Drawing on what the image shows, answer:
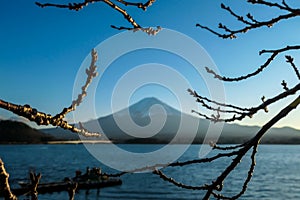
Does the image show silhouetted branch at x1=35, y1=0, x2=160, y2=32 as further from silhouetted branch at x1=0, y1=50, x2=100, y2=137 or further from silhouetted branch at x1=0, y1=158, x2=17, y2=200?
silhouetted branch at x1=0, y1=158, x2=17, y2=200

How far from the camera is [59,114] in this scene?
1590 millimetres

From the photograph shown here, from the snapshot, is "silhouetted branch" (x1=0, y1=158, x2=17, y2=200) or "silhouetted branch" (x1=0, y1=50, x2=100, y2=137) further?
"silhouetted branch" (x1=0, y1=50, x2=100, y2=137)

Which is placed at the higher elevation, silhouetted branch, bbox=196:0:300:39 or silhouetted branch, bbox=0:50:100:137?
silhouetted branch, bbox=196:0:300:39

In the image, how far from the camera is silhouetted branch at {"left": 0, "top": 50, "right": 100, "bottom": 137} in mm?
1418

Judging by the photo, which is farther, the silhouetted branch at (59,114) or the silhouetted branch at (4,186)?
the silhouetted branch at (59,114)

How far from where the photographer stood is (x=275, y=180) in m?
81.4

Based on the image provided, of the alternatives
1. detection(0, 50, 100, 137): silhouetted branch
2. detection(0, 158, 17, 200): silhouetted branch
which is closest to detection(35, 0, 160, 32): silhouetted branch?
detection(0, 50, 100, 137): silhouetted branch

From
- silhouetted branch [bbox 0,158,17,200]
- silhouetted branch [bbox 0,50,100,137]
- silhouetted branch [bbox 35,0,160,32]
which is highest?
silhouetted branch [bbox 35,0,160,32]

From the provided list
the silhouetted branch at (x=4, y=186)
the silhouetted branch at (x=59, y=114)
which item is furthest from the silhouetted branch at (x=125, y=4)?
the silhouetted branch at (x=4, y=186)

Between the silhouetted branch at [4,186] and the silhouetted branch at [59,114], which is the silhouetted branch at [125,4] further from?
the silhouetted branch at [4,186]

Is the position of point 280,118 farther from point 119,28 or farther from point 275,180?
point 275,180

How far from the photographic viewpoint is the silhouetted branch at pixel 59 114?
1418 millimetres

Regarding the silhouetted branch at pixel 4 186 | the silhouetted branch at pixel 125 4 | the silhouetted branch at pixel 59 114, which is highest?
the silhouetted branch at pixel 125 4

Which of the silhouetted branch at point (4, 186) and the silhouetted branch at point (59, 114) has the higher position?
the silhouetted branch at point (59, 114)
